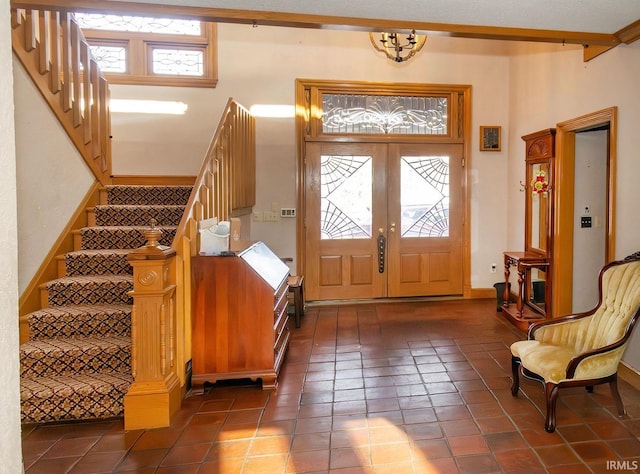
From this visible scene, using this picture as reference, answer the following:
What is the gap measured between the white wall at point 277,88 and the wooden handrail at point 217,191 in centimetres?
40

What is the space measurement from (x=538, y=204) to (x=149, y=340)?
172 inches

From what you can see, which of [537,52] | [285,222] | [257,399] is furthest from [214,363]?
[537,52]

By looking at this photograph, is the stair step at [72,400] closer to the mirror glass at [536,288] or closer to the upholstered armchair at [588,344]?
the upholstered armchair at [588,344]

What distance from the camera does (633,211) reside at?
3.02m

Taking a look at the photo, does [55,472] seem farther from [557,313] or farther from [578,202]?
[578,202]

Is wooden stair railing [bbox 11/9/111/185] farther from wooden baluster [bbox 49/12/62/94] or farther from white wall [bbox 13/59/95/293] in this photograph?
white wall [bbox 13/59/95/293]

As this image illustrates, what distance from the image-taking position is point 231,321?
2932 mm

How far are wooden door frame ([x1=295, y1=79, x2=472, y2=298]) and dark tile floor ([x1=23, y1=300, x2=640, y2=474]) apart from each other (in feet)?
7.40

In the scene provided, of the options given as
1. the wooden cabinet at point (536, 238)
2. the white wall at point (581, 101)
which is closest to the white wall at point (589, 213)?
the wooden cabinet at point (536, 238)

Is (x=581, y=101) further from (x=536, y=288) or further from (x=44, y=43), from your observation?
(x=44, y=43)

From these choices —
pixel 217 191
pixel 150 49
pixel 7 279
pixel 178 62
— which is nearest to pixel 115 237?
pixel 217 191

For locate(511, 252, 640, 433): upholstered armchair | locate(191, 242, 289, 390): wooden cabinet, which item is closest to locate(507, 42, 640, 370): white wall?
locate(511, 252, 640, 433): upholstered armchair

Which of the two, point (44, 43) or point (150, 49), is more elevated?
point (150, 49)

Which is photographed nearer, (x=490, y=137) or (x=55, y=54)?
(x=55, y=54)
